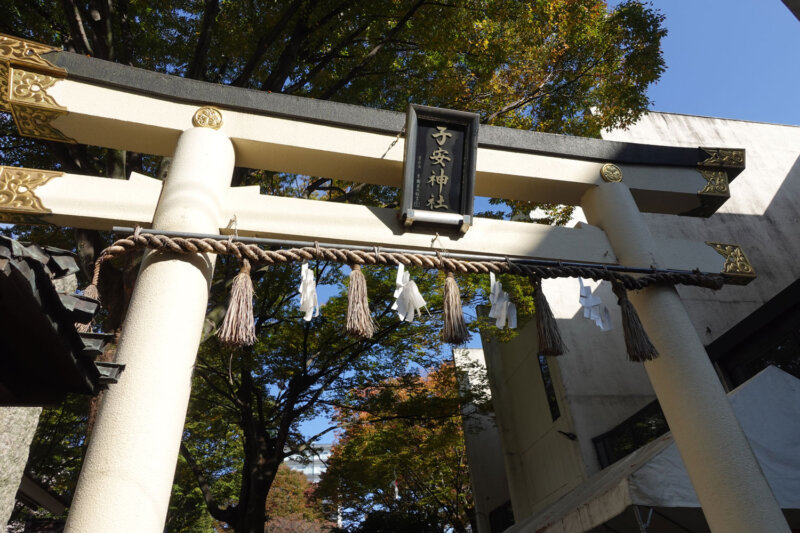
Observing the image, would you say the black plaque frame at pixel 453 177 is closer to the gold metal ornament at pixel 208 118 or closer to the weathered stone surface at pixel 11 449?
the gold metal ornament at pixel 208 118

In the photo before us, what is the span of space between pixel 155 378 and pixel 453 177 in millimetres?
2953

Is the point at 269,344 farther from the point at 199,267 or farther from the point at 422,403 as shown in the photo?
the point at 199,267

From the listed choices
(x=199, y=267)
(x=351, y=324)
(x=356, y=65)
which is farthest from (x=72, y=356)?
(x=356, y=65)

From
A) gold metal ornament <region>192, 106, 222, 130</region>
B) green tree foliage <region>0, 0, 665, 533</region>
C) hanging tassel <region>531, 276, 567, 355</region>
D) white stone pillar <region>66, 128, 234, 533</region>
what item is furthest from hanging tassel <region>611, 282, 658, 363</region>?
green tree foliage <region>0, 0, 665, 533</region>

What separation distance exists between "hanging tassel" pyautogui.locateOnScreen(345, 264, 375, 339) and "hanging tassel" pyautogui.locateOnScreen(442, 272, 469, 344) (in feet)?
1.94

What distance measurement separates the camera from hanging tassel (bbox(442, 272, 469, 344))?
13.3ft

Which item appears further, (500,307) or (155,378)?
(500,307)

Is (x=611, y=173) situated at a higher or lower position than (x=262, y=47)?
lower

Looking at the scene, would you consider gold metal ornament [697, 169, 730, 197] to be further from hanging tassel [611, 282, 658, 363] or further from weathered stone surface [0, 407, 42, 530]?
weathered stone surface [0, 407, 42, 530]

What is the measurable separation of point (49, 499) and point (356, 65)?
10300 mm

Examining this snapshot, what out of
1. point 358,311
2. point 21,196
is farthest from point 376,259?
point 21,196

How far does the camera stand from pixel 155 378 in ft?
11.0

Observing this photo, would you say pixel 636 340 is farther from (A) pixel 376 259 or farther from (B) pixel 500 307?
(A) pixel 376 259

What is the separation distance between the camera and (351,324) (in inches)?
151
